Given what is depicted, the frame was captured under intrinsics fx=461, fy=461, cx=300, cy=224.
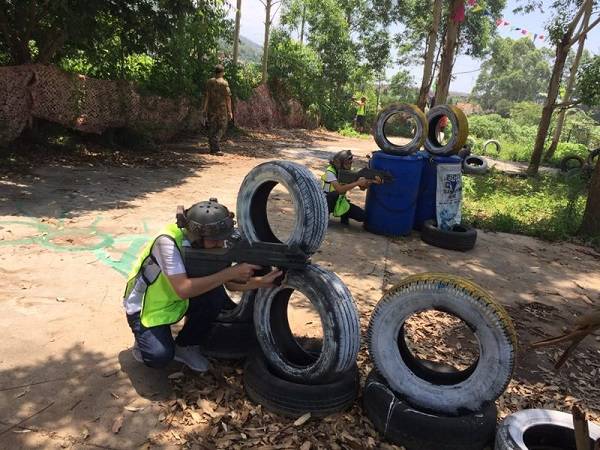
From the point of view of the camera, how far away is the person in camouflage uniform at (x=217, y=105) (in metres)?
11.9

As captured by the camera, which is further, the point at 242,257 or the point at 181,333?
the point at 181,333

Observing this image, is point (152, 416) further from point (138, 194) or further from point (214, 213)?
point (138, 194)

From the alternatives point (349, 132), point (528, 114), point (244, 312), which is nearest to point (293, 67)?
point (349, 132)

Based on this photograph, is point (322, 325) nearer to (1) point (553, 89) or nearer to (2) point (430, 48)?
(2) point (430, 48)

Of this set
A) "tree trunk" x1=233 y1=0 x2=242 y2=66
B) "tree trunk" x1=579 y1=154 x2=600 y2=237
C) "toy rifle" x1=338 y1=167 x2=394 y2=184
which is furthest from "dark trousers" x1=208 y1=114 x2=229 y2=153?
"tree trunk" x1=579 y1=154 x2=600 y2=237

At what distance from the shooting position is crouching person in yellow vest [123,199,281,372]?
289cm

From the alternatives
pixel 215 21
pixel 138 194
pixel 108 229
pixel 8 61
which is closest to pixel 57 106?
pixel 8 61

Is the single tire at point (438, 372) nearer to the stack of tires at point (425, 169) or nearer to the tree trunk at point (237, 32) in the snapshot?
the stack of tires at point (425, 169)

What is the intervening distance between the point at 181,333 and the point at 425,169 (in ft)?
15.7

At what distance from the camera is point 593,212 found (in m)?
7.70

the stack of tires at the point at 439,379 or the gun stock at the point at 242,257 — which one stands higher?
the gun stock at the point at 242,257

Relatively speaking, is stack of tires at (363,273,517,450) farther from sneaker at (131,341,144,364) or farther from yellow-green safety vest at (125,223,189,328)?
sneaker at (131,341,144,364)

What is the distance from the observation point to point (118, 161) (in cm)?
1015

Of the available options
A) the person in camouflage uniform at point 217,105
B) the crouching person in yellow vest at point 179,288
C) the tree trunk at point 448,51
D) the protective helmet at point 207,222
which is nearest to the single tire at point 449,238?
the crouching person in yellow vest at point 179,288
